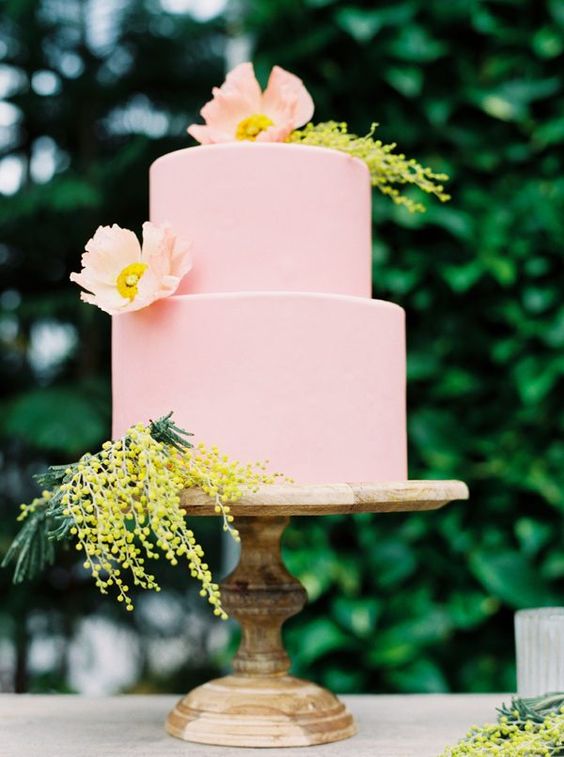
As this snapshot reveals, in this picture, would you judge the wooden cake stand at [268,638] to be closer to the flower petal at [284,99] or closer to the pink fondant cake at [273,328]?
the pink fondant cake at [273,328]

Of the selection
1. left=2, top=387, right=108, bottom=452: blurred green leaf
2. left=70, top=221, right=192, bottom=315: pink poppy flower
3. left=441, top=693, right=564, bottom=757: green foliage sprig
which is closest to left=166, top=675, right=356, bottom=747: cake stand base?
left=441, top=693, right=564, bottom=757: green foliage sprig

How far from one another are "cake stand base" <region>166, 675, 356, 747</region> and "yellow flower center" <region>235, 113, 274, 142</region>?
717 millimetres

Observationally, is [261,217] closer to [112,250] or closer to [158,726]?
[112,250]

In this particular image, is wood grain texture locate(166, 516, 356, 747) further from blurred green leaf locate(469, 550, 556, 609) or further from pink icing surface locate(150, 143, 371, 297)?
blurred green leaf locate(469, 550, 556, 609)

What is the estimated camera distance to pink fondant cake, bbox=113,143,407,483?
4.20 ft

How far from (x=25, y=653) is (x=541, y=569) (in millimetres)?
1393

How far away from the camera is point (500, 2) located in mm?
2086

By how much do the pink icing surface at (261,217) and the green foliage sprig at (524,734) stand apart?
553mm

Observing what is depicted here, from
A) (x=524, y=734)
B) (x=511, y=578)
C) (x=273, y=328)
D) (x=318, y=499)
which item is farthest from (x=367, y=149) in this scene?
(x=511, y=578)

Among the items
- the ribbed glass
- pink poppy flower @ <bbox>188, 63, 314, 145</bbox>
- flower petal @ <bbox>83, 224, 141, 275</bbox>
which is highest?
pink poppy flower @ <bbox>188, 63, 314, 145</bbox>

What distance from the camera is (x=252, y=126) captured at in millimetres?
1460

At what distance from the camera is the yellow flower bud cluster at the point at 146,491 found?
1.16 metres

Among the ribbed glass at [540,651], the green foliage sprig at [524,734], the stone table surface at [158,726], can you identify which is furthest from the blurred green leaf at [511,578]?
the green foliage sprig at [524,734]

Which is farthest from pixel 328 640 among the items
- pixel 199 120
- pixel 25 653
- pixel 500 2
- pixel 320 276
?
pixel 199 120
